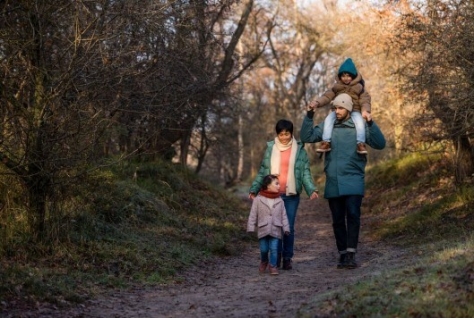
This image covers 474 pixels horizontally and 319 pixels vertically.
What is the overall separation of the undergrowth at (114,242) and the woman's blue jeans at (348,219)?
2379mm

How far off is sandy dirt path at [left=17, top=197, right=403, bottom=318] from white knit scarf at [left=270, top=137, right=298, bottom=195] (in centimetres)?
123

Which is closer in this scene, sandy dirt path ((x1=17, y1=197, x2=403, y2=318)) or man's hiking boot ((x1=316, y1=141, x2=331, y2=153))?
Result: sandy dirt path ((x1=17, y1=197, x2=403, y2=318))

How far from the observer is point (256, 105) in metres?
42.7

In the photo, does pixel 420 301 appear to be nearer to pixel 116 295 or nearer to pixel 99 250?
pixel 116 295

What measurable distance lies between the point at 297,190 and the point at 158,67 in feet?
14.0

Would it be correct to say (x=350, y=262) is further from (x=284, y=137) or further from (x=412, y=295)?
(x=412, y=295)

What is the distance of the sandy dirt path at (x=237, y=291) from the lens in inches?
285

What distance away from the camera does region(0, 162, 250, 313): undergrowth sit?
7914 millimetres

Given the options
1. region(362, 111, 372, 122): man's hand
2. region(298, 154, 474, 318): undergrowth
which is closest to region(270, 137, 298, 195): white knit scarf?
region(362, 111, 372, 122): man's hand

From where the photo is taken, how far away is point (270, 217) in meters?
9.77

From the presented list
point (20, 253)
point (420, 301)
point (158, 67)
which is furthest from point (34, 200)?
point (420, 301)

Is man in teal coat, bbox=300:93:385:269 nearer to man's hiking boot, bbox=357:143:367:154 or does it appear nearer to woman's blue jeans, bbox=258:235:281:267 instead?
man's hiking boot, bbox=357:143:367:154

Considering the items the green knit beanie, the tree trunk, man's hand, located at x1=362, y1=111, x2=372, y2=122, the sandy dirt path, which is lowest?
the sandy dirt path

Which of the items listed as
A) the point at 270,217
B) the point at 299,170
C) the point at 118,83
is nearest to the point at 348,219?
the point at 299,170
